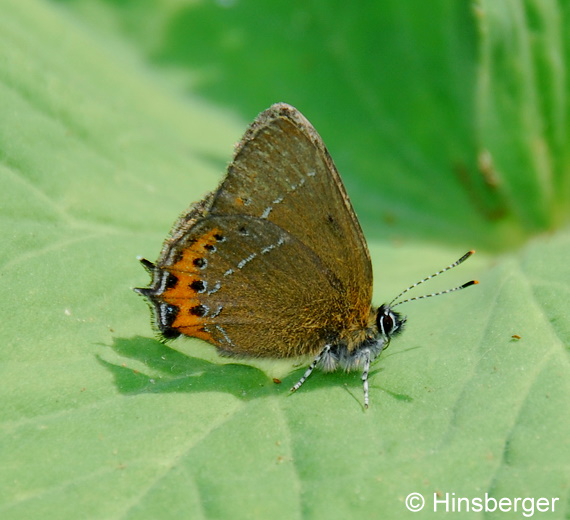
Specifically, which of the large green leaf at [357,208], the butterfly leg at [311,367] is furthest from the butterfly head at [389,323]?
the butterfly leg at [311,367]

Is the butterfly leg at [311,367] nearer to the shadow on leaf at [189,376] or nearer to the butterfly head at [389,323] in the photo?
the shadow on leaf at [189,376]

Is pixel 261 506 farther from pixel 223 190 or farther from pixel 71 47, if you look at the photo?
pixel 71 47

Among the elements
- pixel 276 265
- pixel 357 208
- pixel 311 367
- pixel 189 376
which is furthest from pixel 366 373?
pixel 357 208

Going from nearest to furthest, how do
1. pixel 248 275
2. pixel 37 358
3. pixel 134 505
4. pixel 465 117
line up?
1. pixel 134 505
2. pixel 37 358
3. pixel 248 275
4. pixel 465 117

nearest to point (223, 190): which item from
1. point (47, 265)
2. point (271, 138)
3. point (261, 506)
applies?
point (271, 138)

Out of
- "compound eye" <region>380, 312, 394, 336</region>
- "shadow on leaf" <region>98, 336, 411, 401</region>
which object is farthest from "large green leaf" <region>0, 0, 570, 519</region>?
"compound eye" <region>380, 312, 394, 336</region>
